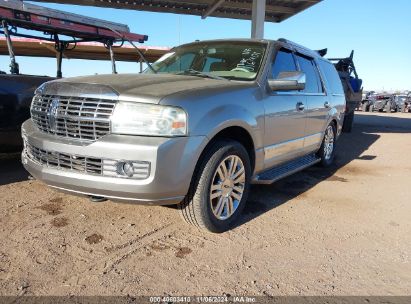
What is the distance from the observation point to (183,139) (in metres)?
3.03

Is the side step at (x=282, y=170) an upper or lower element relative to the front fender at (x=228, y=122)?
lower

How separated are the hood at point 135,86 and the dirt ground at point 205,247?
126cm

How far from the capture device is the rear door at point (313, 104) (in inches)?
211

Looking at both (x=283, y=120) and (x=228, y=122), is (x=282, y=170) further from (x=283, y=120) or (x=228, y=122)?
(x=228, y=122)

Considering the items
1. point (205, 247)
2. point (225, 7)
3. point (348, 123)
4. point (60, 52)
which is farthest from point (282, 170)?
point (225, 7)

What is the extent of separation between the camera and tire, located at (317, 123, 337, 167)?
650 cm

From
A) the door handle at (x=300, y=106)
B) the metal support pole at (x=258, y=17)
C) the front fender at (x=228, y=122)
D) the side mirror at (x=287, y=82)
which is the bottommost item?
the front fender at (x=228, y=122)

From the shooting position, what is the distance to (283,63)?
4.74 m

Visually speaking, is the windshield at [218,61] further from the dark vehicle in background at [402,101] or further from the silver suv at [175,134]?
the dark vehicle in background at [402,101]

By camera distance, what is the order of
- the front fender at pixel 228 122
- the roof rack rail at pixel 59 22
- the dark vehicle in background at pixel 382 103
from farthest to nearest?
the dark vehicle in background at pixel 382 103
the roof rack rail at pixel 59 22
the front fender at pixel 228 122

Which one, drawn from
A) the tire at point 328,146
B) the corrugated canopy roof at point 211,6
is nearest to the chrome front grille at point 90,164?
the tire at point 328,146

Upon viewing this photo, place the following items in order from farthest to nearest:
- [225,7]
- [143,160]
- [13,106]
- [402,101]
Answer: [402,101] < [225,7] < [13,106] < [143,160]

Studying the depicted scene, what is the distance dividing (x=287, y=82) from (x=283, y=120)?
49cm

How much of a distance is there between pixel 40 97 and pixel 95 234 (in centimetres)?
137
